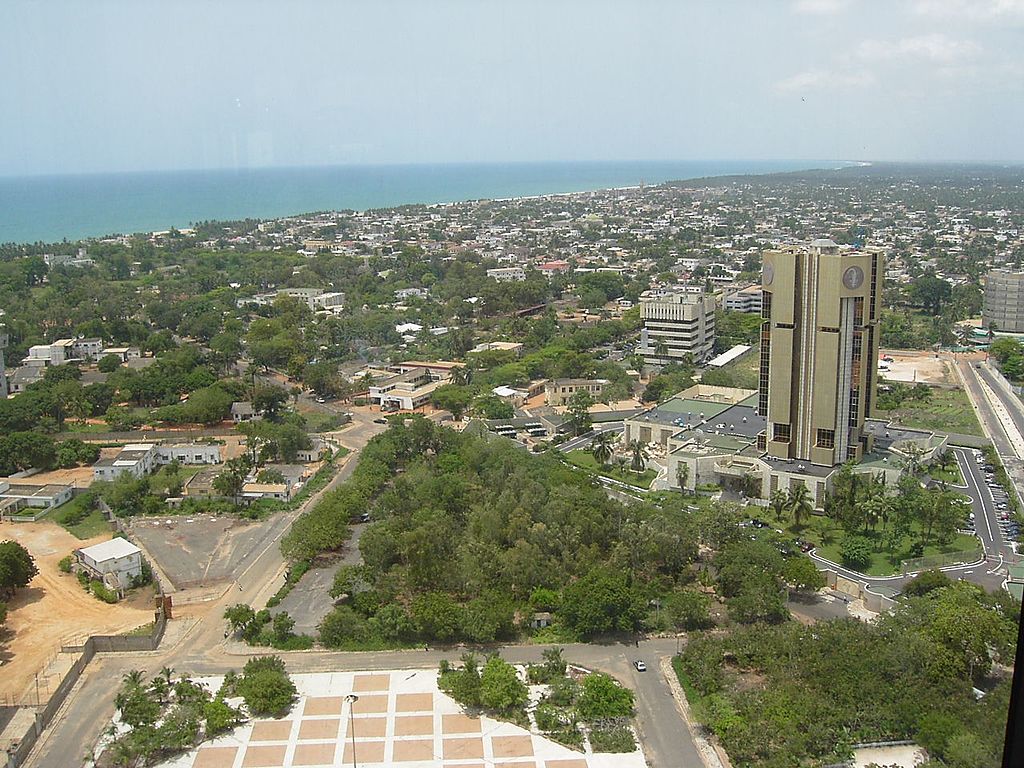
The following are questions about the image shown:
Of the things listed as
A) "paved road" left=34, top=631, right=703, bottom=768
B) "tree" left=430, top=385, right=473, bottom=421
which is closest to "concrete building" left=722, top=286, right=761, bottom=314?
"tree" left=430, top=385, right=473, bottom=421

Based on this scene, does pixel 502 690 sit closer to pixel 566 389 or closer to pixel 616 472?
pixel 616 472

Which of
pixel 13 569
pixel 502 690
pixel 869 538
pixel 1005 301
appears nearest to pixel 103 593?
pixel 13 569

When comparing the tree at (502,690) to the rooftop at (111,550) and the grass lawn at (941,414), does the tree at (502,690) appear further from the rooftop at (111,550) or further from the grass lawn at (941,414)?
the grass lawn at (941,414)

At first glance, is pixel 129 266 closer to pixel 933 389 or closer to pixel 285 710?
pixel 933 389

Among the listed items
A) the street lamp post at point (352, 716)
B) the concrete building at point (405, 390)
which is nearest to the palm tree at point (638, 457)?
the concrete building at point (405, 390)

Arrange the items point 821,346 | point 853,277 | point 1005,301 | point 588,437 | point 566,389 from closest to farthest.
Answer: point 853,277 → point 821,346 → point 588,437 → point 566,389 → point 1005,301

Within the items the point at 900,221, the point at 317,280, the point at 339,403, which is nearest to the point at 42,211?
the point at 317,280

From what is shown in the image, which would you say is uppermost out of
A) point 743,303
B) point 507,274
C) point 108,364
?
point 507,274
